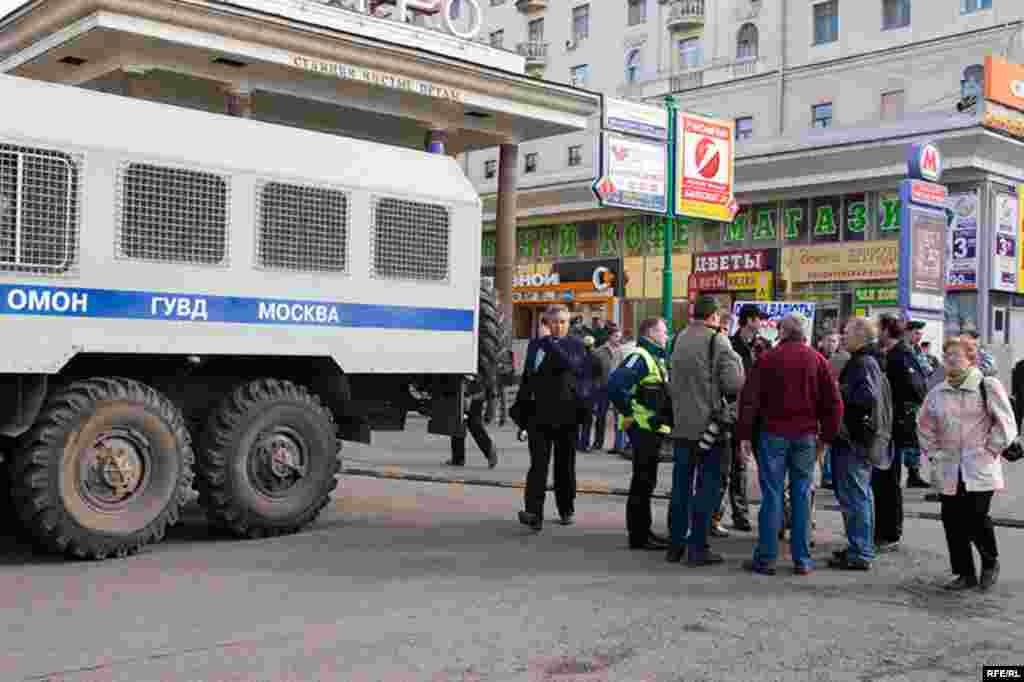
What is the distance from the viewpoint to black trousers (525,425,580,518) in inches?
372

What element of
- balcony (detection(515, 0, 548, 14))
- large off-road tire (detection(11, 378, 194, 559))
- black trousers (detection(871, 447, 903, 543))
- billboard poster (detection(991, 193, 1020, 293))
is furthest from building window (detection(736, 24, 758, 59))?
large off-road tire (detection(11, 378, 194, 559))

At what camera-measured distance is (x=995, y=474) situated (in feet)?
24.3

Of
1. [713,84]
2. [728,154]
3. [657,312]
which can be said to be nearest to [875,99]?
[713,84]

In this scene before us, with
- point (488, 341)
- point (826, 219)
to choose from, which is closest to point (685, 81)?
point (826, 219)

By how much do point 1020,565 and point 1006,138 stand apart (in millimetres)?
26325

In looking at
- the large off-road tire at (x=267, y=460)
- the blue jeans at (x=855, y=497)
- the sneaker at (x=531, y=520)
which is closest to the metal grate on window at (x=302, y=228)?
the large off-road tire at (x=267, y=460)

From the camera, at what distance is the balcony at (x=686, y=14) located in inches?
1852

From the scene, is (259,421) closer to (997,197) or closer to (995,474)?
(995,474)

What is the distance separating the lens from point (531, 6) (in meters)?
56.2

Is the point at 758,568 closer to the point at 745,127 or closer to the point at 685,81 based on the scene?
the point at 745,127

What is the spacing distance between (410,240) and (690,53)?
40878 mm

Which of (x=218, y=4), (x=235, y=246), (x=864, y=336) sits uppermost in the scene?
(x=218, y=4)

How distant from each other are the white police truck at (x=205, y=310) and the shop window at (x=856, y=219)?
26.7m

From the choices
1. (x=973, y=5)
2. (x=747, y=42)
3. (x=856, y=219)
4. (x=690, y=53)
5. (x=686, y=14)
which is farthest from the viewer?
(x=690, y=53)
